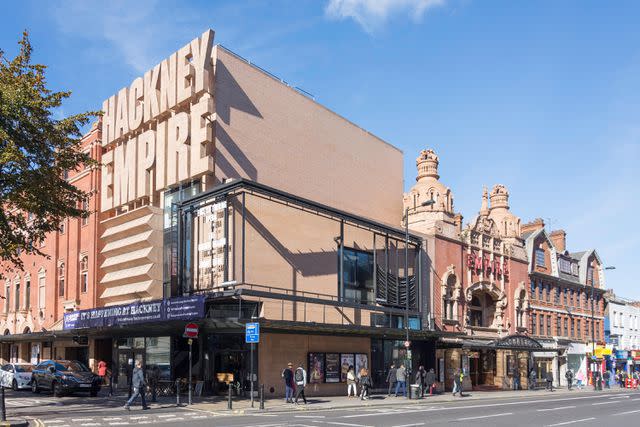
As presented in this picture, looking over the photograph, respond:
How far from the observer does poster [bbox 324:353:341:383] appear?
33981 millimetres

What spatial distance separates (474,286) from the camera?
45125mm

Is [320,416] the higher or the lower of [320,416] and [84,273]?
the lower

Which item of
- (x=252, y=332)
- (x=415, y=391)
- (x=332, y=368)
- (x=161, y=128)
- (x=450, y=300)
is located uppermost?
(x=161, y=128)

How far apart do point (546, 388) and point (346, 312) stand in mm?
21106

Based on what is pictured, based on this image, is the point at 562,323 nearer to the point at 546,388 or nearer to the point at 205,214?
the point at 546,388

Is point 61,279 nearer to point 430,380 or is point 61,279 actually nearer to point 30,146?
point 30,146

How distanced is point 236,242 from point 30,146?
35.7ft

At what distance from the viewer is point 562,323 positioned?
57656 mm

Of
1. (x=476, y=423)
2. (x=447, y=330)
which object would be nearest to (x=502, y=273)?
(x=447, y=330)

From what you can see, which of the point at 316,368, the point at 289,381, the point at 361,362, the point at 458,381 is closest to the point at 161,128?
the point at 316,368

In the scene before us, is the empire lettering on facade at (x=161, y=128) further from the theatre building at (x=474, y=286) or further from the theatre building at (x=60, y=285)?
the theatre building at (x=474, y=286)

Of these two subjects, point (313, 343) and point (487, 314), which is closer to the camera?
point (313, 343)

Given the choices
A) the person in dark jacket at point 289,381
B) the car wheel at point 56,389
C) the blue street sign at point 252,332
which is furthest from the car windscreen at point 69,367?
the blue street sign at point 252,332

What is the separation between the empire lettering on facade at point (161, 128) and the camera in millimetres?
33594
